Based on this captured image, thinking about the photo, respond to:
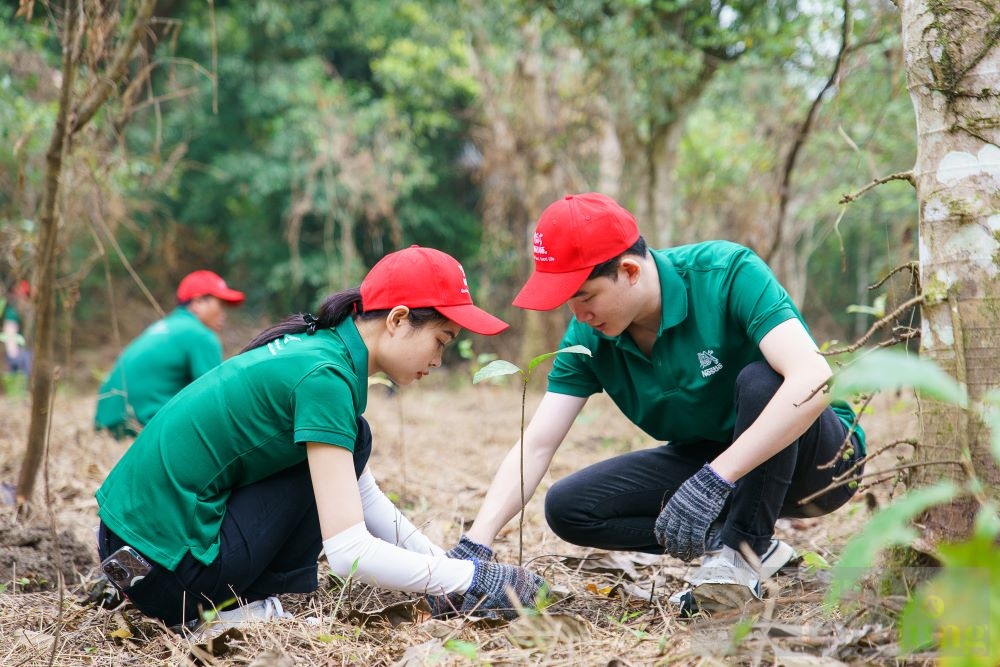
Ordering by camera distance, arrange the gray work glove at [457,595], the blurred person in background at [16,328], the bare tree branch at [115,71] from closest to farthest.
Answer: the gray work glove at [457,595]
the bare tree branch at [115,71]
the blurred person in background at [16,328]

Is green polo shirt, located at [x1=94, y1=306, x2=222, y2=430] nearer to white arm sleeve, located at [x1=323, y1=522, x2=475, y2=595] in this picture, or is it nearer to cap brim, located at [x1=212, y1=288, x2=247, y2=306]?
cap brim, located at [x1=212, y1=288, x2=247, y2=306]

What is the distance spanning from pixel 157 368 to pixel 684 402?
3677 millimetres

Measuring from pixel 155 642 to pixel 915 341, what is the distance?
1987mm

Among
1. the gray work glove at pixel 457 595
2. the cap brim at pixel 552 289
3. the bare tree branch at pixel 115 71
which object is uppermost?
the bare tree branch at pixel 115 71

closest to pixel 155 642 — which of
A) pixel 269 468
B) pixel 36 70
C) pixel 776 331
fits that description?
pixel 269 468

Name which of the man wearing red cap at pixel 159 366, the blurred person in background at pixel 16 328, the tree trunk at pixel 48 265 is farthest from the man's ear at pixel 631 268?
the blurred person in background at pixel 16 328

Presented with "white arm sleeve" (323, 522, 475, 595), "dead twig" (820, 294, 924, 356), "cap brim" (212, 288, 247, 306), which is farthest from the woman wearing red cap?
"cap brim" (212, 288, 247, 306)

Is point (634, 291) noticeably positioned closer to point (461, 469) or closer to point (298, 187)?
point (461, 469)

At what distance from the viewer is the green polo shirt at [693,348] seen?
221 centimetres

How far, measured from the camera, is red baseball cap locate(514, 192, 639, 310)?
2117mm

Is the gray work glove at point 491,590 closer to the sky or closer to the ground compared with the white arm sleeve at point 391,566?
closer to the ground

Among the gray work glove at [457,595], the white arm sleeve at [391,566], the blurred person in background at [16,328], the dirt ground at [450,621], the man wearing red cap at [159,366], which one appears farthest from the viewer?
the blurred person in background at [16,328]

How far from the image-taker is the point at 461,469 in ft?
15.1

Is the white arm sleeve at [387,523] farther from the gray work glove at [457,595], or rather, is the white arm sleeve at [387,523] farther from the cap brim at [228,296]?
the cap brim at [228,296]
